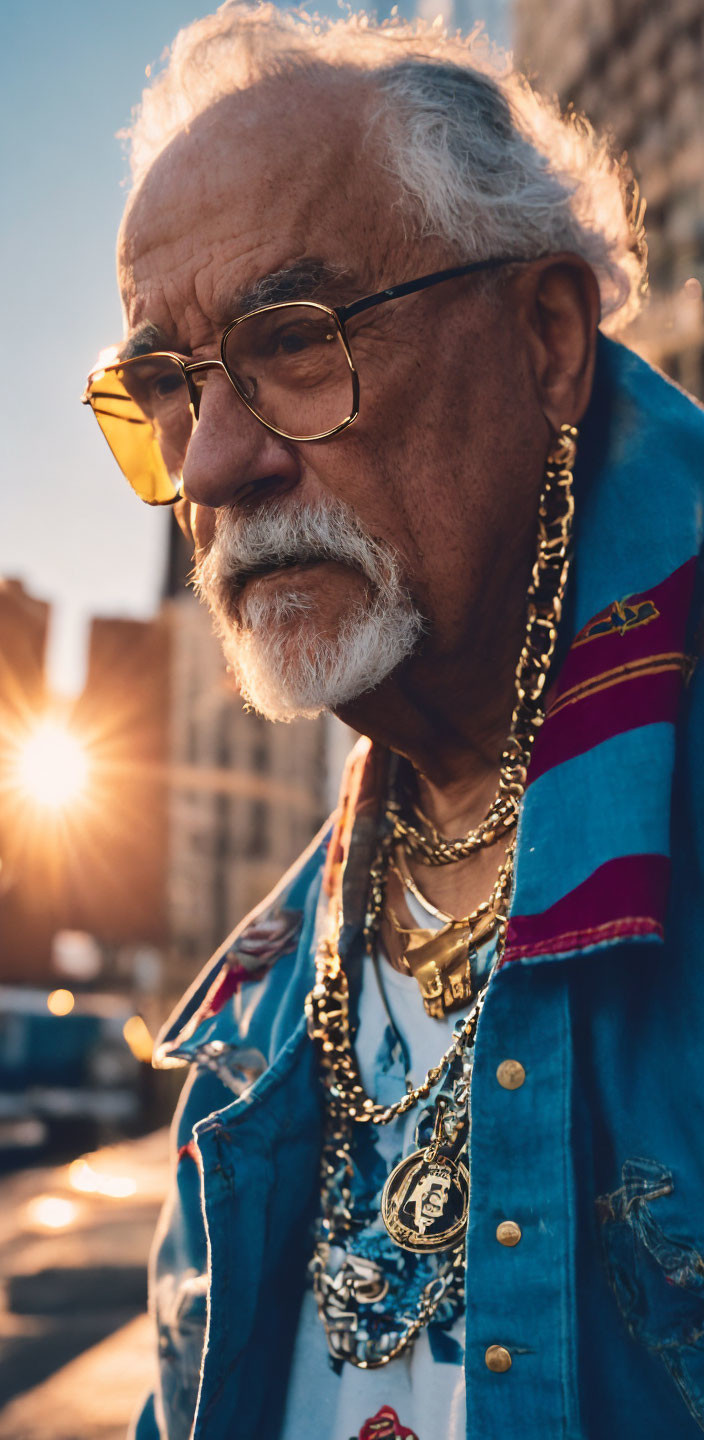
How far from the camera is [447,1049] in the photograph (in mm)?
1494

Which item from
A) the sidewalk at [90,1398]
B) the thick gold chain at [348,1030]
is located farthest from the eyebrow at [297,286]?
the sidewalk at [90,1398]

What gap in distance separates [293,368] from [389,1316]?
4.02 ft

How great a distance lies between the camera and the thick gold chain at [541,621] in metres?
1.53

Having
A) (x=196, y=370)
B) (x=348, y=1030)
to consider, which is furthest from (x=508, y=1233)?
(x=196, y=370)

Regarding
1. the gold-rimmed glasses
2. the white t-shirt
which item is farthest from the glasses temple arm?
the white t-shirt

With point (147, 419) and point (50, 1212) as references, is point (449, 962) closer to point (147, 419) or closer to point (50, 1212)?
point (147, 419)

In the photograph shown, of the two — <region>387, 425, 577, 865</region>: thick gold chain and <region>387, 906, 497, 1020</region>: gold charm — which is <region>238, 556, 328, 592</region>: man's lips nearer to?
<region>387, 425, 577, 865</region>: thick gold chain

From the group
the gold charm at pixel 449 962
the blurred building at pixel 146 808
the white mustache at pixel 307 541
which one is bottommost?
the gold charm at pixel 449 962

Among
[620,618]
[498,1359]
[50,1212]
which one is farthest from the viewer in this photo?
[50,1212]

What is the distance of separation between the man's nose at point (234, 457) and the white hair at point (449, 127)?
35 centimetres

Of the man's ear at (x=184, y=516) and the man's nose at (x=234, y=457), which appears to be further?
the man's ear at (x=184, y=516)

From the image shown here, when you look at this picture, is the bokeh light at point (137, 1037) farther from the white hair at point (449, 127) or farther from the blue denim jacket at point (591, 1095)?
the white hair at point (449, 127)

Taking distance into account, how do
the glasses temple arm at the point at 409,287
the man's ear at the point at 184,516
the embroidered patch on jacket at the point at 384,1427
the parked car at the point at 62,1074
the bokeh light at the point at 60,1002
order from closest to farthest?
the embroidered patch on jacket at the point at 384,1427, the glasses temple arm at the point at 409,287, the man's ear at the point at 184,516, the parked car at the point at 62,1074, the bokeh light at the point at 60,1002

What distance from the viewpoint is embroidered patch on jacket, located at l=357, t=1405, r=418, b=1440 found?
4.51 ft
